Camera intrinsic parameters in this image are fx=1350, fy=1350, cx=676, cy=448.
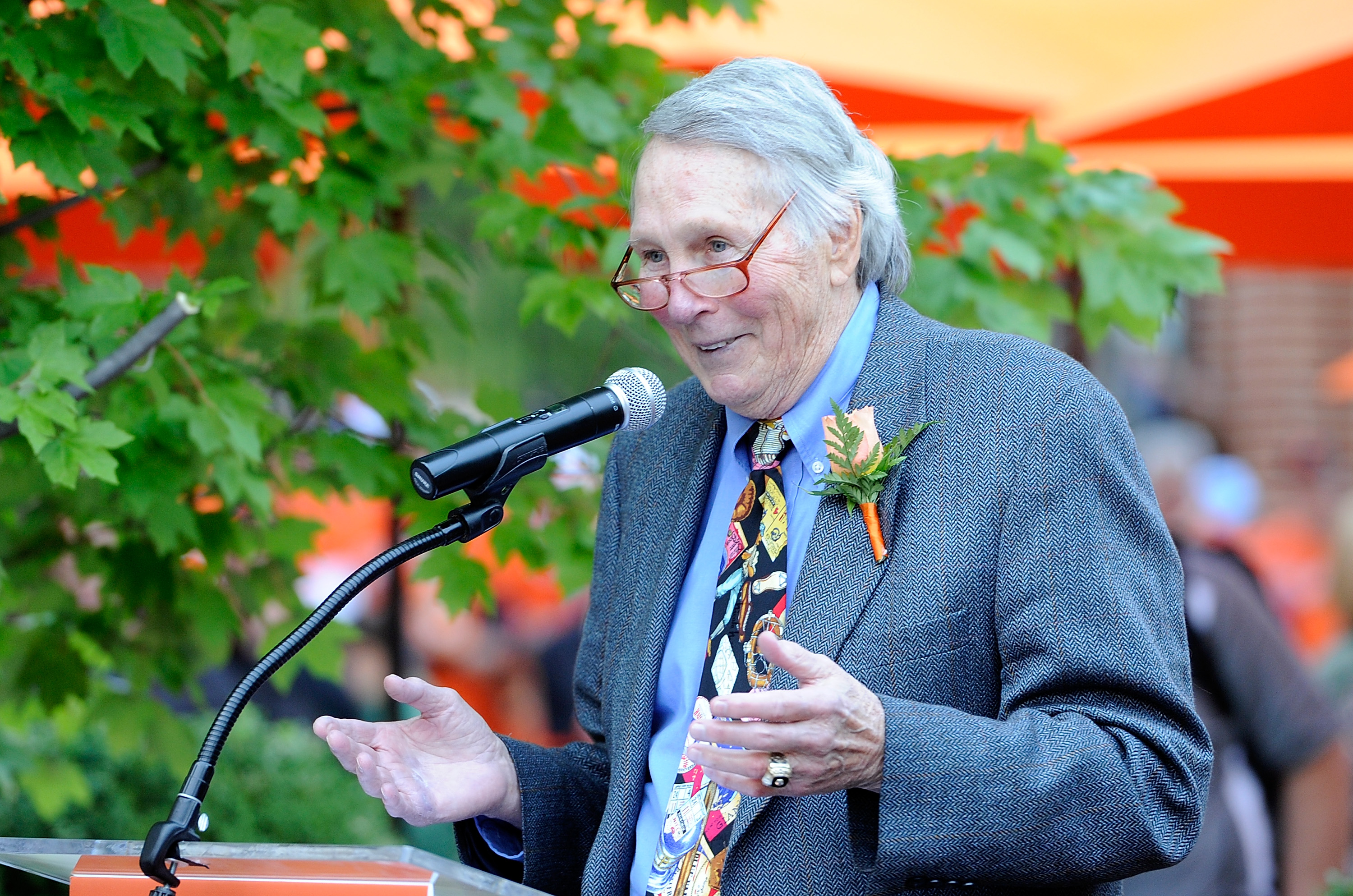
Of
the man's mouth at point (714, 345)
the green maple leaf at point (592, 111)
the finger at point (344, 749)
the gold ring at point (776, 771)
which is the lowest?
the finger at point (344, 749)

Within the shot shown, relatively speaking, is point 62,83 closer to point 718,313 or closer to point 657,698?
point 718,313

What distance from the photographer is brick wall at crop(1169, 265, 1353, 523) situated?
12070mm

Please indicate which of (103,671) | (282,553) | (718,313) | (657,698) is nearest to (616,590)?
(657,698)

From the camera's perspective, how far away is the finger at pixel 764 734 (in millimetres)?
1294

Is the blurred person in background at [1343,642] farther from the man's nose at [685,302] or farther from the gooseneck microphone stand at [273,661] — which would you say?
the gooseneck microphone stand at [273,661]

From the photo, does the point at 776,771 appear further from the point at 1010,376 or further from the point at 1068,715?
the point at 1010,376

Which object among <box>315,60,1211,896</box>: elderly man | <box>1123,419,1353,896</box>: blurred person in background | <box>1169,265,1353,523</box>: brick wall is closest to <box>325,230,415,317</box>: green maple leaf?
<box>315,60,1211,896</box>: elderly man

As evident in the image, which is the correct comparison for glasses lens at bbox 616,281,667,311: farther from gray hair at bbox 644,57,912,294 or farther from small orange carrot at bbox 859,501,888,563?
small orange carrot at bbox 859,501,888,563

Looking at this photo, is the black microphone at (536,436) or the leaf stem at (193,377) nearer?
the black microphone at (536,436)

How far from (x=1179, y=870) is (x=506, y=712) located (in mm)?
5247

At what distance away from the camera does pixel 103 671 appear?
3.29 m

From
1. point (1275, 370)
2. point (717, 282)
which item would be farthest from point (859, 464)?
point (1275, 370)

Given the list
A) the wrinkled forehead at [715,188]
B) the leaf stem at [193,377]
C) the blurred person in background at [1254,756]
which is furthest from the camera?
the blurred person in background at [1254,756]

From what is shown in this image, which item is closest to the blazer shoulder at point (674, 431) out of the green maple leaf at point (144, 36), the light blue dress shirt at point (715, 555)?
the light blue dress shirt at point (715, 555)
